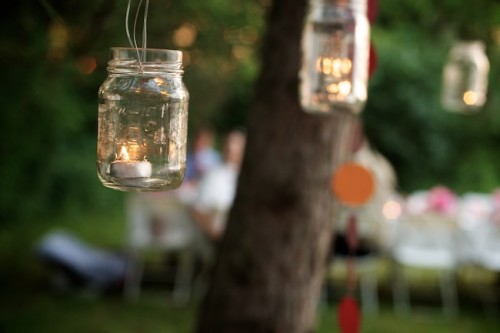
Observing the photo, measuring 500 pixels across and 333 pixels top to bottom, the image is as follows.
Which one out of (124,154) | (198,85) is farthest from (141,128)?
(198,85)

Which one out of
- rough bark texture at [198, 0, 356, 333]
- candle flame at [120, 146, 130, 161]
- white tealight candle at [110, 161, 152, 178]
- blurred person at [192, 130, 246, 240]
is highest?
candle flame at [120, 146, 130, 161]

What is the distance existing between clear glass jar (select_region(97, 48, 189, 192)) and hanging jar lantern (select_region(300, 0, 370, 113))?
624 millimetres

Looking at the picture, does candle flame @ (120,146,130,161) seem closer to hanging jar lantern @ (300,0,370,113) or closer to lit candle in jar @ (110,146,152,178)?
lit candle in jar @ (110,146,152,178)

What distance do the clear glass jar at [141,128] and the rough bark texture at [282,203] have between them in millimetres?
1759

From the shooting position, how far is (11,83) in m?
3.52

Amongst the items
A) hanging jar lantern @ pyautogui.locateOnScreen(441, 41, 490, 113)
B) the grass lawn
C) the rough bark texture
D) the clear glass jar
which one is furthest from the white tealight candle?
the grass lawn

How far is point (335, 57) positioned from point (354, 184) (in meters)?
0.48

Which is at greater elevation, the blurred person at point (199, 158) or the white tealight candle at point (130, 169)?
the white tealight candle at point (130, 169)

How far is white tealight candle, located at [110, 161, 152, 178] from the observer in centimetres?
117

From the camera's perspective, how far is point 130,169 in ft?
3.85

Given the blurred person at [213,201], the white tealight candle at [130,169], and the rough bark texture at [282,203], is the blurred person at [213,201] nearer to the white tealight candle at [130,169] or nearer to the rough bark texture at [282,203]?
the rough bark texture at [282,203]

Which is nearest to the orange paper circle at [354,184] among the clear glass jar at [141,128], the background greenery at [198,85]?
the background greenery at [198,85]

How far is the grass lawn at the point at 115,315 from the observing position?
17.8 ft

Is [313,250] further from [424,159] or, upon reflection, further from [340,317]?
[424,159]
